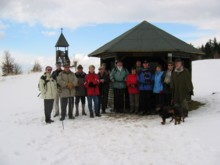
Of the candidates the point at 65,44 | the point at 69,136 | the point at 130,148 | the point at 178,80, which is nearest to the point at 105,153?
the point at 130,148

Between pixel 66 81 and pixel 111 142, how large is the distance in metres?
3.24

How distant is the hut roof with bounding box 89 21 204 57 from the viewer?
10.4 meters

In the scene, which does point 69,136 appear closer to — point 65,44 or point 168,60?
point 168,60

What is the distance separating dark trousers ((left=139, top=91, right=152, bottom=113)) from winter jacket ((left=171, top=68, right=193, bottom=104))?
1.35 metres

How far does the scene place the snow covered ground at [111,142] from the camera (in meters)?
6.00

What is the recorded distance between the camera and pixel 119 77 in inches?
410

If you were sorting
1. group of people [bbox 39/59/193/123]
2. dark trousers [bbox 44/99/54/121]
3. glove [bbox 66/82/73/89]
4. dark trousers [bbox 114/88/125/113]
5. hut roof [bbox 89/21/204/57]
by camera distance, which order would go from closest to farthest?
group of people [bbox 39/59/193/123]
dark trousers [bbox 44/99/54/121]
glove [bbox 66/82/73/89]
hut roof [bbox 89/21/204/57]
dark trousers [bbox 114/88/125/113]

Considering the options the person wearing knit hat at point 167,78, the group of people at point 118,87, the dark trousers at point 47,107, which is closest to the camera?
the group of people at point 118,87

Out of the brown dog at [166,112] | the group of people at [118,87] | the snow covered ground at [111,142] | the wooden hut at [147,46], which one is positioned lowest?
the snow covered ground at [111,142]

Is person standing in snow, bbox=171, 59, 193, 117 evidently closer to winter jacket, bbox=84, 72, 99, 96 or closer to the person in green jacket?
the person in green jacket

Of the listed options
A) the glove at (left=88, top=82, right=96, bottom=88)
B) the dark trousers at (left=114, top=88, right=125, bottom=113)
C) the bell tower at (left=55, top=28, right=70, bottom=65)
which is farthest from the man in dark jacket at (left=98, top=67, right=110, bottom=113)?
the bell tower at (left=55, top=28, right=70, bottom=65)

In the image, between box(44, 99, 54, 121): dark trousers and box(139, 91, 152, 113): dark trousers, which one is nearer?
box(44, 99, 54, 121): dark trousers

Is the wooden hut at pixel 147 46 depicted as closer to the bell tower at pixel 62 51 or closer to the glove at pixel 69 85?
the glove at pixel 69 85

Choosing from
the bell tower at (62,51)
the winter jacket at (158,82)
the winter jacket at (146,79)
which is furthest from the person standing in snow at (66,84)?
the bell tower at (62,51)
